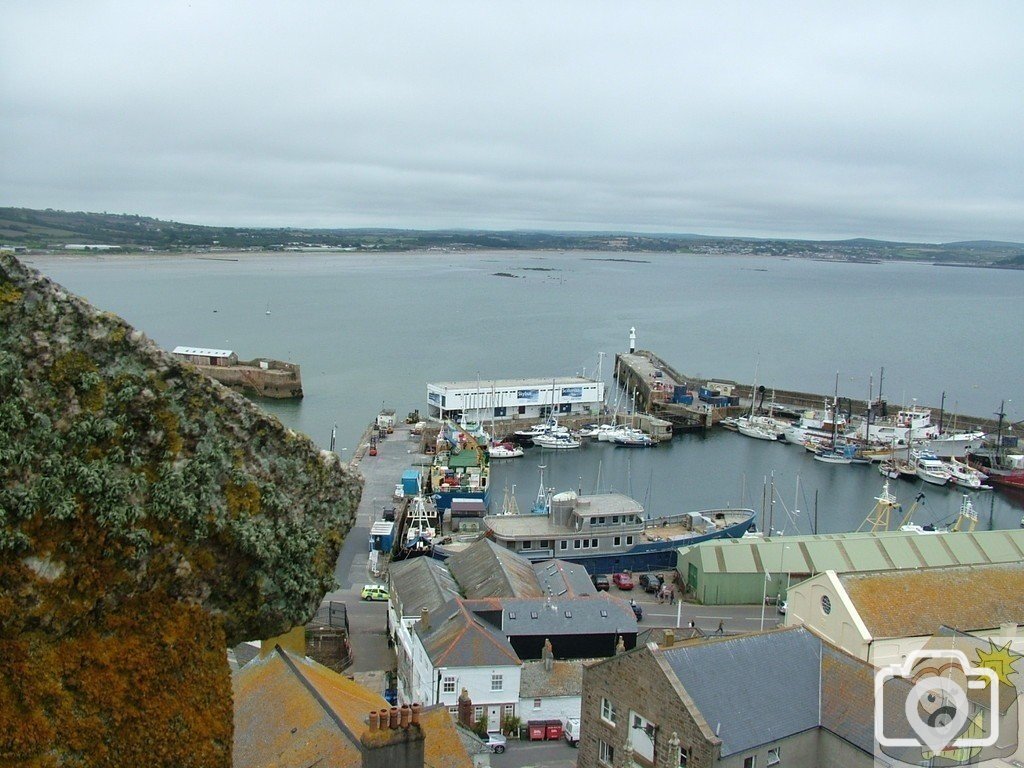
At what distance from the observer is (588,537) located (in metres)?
26.7

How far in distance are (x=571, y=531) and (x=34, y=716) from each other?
78.8 ft

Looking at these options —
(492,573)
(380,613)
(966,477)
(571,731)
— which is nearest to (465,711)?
(571,731)

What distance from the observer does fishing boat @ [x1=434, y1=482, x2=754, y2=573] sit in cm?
2645

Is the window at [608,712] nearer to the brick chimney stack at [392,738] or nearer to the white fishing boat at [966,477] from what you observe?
the brick chimney stack at [392,738]

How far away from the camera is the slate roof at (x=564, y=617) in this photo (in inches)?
669

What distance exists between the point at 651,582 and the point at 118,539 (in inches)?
891

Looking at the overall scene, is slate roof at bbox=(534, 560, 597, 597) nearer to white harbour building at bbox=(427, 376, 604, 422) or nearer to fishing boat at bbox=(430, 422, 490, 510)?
fishing boat at bbox=(430, 422, 490, 510)

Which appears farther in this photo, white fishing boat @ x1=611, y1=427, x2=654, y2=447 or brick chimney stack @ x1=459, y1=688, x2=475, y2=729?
white fishing boat @ x1=611, y1=427, x2=654, y2=447

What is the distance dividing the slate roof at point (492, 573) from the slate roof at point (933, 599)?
7576 mm

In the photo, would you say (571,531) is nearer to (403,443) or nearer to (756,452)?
(403,443)

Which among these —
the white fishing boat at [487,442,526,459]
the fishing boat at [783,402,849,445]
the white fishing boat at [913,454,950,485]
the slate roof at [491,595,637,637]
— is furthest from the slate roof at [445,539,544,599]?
the fishing boat at [783,402,849,445]

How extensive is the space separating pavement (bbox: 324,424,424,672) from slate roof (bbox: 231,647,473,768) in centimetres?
107

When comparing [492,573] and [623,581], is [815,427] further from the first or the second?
[492,573]

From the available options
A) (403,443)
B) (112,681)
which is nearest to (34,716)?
(112,681)
